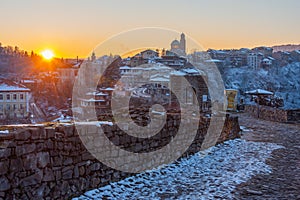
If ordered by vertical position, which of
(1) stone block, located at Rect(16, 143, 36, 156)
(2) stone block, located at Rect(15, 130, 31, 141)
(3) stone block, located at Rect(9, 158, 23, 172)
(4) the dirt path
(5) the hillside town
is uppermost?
(5) the hillside town

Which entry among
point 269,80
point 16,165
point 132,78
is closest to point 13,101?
point 132,78

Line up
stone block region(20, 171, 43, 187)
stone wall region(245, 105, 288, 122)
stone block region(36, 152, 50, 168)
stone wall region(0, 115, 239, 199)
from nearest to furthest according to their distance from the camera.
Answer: stone wall region(0, 115, 239, 199) → stone block region(20, 171, 43, 187) → stone block region(36, 152, 50, 168) → stone wall region(245, 105, 288, 122)

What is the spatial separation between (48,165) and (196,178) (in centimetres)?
309

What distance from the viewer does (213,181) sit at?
6340mm

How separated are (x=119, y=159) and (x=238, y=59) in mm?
126638

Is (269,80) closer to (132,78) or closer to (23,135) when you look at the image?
(132,78)

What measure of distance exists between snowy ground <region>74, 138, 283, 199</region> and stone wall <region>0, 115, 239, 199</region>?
0.84 feet

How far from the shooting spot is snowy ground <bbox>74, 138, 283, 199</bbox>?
5441 mm

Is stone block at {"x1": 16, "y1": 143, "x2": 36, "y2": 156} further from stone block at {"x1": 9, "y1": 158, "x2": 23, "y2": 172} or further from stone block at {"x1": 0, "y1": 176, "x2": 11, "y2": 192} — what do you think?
stone block at {"x1": 0, "y1": 176, "x2": 11, "y2": 192}

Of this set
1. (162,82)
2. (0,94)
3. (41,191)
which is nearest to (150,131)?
(41,191)

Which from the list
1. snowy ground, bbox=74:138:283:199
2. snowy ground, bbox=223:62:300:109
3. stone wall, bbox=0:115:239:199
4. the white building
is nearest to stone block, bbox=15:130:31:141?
stone wall, bbox=0:115:239:199

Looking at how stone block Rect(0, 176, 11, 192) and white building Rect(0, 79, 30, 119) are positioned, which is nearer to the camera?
stone block Rect(0, 176, 11, 192)

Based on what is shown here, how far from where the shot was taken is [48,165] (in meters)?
4.58

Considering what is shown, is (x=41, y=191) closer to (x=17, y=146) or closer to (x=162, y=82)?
(x=17, y=146)
